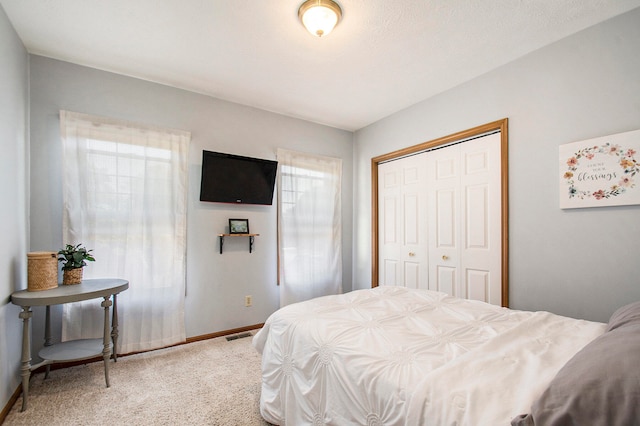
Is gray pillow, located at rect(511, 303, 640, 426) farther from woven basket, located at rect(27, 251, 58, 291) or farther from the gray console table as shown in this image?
woven basket, located at rect(27, 251, 58, 291)

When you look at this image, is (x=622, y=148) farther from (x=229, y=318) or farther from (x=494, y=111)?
(x=229, y=318)

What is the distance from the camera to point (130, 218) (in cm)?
266

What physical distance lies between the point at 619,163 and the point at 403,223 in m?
1.93

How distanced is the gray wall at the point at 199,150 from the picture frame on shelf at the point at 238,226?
74 millimetres

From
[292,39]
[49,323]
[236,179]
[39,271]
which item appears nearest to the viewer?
[39,271]

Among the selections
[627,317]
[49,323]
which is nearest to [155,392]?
[49,323]

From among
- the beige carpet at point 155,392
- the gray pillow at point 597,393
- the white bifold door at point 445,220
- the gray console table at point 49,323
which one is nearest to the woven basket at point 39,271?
the gray console table at point 49,323

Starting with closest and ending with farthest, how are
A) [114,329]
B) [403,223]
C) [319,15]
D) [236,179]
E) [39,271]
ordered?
1. [319,15]
2. [39,271]
3. [114,329]
4. [236,179]
5. [403,223]

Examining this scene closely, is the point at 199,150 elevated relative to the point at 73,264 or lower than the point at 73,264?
elevated

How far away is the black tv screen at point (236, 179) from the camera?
3035mm

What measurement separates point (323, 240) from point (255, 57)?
7.52 feet

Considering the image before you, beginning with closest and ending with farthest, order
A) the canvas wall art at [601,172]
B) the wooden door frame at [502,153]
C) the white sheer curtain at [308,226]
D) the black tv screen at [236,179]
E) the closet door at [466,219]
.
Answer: the canvas wall art at [601,172] < the wooden door frame at [502,153] < the closet door at [466,219] < the black tv screen at [236,179] < the white sheer curtain at [308,226]

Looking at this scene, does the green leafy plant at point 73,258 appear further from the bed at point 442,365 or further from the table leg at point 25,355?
the bed at point 442,365

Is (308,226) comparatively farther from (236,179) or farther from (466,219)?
(466,219)
